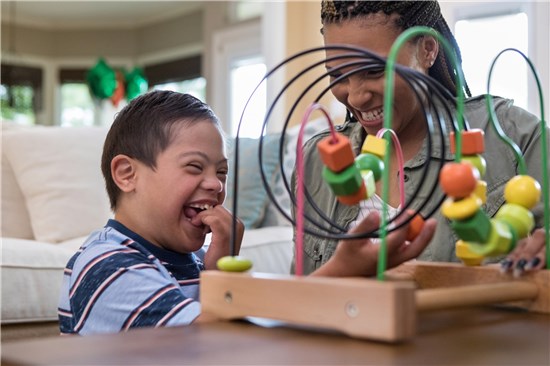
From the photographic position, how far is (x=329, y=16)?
1.33 m

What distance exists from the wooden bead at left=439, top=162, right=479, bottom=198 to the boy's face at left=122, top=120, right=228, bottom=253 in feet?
1.87

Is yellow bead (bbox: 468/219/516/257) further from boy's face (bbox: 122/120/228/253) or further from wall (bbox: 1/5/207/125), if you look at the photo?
wall (bbox: 1/5/207/125)

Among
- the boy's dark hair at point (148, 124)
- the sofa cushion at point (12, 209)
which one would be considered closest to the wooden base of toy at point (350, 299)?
the boy's dark hair at point (148, 124)

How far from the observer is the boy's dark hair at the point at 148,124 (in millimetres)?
1279

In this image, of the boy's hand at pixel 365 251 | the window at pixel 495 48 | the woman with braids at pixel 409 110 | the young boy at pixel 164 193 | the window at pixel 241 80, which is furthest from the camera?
the window at pixel 241 80

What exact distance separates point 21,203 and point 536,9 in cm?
197

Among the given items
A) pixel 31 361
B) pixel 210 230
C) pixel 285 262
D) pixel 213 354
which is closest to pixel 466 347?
pixel 213 354

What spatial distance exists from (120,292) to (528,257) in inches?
19.8

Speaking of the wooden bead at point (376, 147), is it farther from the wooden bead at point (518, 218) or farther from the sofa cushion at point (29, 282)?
the sofa cushion at point (29, 282)

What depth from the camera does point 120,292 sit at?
3.22ft

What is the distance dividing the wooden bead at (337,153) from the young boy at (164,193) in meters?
0.40

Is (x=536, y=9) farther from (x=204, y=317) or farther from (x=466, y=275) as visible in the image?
(x=204, y=317)

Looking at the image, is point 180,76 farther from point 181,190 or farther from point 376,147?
point 376,147

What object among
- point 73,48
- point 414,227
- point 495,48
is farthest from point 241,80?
point 414,227
